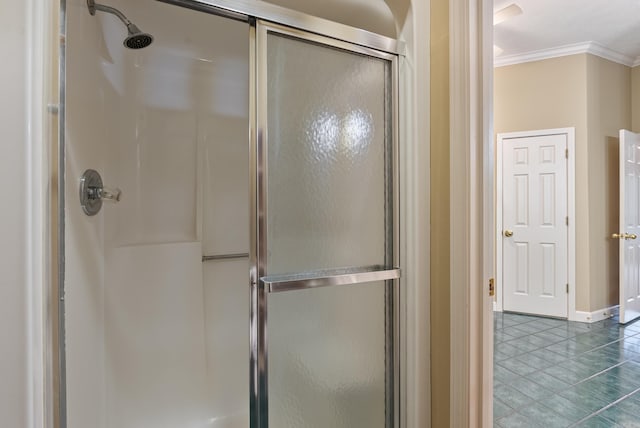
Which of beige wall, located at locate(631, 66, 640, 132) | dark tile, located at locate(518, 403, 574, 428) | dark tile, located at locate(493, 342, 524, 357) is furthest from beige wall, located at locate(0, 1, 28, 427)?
beige wall, located at locate(631, 66, 640, 132)

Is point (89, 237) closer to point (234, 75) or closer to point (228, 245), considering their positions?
point (228, 245)

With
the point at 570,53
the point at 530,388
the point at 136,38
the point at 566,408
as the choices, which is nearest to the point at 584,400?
the point at 566,408

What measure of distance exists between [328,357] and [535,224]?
3829 mm

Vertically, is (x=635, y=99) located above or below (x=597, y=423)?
above

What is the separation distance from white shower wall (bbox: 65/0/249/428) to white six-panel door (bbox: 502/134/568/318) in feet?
11.8

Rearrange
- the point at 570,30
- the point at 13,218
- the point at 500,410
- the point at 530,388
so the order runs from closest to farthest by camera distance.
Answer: the point at 13,218 < the point at 500,410 < the point at 530,388 < the point at 570,30

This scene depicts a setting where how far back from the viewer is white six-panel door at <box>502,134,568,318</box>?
4.02 metres

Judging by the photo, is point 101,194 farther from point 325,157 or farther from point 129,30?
A: point 325,157

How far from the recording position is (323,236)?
Answer: 1.35 meters

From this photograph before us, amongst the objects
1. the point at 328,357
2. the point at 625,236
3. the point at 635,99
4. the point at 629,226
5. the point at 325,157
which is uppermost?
the point at 635,99

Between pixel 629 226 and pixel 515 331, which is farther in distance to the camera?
pixel 629 226

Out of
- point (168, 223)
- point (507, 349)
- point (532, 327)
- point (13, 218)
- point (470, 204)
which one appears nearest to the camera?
point (13, 218)

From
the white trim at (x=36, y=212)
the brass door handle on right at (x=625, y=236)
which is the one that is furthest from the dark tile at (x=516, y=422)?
the brass door handle on right at (x=625, y=236)

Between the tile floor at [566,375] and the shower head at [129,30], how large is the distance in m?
2.73
